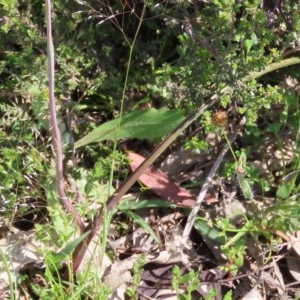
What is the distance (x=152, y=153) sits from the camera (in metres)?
2.19

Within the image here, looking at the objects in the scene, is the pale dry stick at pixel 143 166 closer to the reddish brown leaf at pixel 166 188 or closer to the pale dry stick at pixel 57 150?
the pale dry stick at pixel 57 150

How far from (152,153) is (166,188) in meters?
0.38

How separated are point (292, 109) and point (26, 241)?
1.15m

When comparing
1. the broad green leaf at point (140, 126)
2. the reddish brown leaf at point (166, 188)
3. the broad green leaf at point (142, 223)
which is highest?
the broad green leaf at point (140, 126)

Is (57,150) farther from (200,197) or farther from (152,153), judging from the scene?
A: (200,197)

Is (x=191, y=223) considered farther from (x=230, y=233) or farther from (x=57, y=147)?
(x=57, y=147)

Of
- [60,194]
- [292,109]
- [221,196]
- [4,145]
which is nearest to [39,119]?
[4,145]

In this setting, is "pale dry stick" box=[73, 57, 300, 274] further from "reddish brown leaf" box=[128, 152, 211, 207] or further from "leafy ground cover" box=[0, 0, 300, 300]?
"reddish brown leaf" box=[128, 152, 211, 207]

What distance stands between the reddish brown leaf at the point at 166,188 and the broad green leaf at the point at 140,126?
0.12m

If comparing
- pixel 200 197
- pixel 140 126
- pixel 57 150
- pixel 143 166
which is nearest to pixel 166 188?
pixel 200 197

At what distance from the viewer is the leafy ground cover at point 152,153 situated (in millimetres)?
2225

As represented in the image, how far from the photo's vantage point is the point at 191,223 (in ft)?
7.99

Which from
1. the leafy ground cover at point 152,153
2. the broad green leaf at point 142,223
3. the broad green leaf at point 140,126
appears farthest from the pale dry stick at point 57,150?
the broad green leaf at point 140,126

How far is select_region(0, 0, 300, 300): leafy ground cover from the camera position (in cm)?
222
